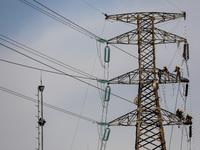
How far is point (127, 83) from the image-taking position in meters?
34.3

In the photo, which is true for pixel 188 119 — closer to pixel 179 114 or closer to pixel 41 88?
pixel 179 114

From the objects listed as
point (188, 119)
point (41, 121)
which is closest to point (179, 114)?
point (188, 119)

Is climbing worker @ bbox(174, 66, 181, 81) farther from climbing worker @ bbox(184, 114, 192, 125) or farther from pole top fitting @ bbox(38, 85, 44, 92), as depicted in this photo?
pole top fitting @ bbox(38, 85, 44, 92)

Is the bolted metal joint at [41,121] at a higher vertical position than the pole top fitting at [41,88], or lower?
lower

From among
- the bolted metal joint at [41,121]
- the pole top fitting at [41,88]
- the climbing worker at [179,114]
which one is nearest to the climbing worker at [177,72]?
the climbing worker at [179,114]

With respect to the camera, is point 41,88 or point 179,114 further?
point 179,114

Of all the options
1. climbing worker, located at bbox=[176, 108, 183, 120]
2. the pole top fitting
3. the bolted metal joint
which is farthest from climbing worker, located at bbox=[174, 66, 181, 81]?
the bolted metal joint

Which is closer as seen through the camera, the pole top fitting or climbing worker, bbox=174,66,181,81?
the pole top fitting

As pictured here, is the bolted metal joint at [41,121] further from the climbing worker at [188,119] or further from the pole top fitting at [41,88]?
the climbing worker at [188,119]

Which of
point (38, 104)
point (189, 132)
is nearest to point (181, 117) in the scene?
point (189, 132)

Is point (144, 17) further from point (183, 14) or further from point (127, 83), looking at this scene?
point (127, 83)

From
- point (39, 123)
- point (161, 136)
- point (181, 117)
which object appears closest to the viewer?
point (39, 123)

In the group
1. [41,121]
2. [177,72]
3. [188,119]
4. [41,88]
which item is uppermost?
[177,72]

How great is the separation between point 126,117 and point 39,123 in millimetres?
11892
